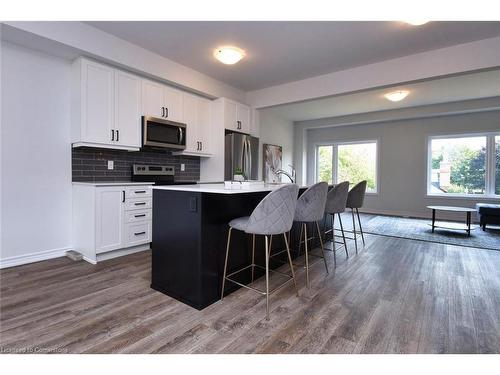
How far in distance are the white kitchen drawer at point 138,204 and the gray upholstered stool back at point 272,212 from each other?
194cm

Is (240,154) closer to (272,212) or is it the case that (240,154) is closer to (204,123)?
(204,123)

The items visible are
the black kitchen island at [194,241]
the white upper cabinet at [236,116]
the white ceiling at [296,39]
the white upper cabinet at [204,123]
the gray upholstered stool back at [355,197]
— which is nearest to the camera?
the black kitchen island at [194,241]

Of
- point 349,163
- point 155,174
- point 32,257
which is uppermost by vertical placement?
point 349,163

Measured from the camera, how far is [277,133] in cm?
724

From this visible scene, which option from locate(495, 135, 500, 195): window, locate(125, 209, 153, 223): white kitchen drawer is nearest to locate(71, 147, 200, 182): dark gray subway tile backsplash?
locate(125, 209, 153, 223): white kitchen drawer

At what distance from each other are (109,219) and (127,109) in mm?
1394

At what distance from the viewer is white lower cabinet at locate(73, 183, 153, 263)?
9.70ft

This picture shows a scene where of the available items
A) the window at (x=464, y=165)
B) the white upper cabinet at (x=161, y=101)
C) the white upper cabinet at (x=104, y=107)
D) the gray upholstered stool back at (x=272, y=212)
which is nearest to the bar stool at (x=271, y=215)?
the gray upholstered stool back at (x=272, y=212)

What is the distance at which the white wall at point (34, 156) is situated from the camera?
9.07 ft

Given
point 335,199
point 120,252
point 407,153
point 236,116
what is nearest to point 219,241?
point 335,199

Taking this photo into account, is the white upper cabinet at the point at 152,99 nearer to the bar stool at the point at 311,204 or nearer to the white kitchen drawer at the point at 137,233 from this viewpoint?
the white kitchen drawer at the point at 137,233
